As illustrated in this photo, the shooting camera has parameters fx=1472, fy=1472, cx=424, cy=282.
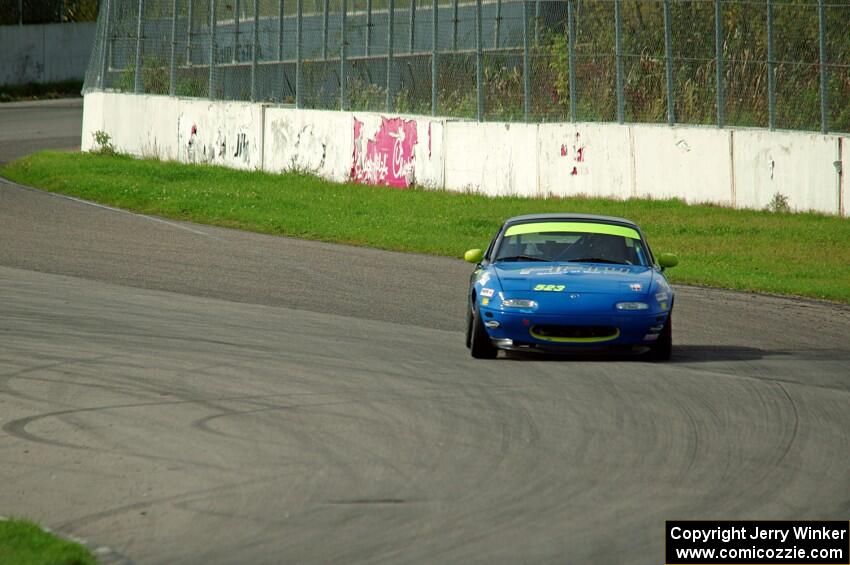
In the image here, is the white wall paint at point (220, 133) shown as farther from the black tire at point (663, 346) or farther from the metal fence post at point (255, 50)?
the black tire at point (663, 346)

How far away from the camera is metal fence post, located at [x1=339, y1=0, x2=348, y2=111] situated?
108 feet

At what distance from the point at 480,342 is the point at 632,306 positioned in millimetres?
1325

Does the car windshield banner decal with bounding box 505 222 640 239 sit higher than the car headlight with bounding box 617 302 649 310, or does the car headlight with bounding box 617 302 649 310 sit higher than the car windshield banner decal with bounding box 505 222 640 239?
the car windshield banner decal with bounding box 505 222 640 239

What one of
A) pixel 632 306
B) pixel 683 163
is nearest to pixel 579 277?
pixel 632 306

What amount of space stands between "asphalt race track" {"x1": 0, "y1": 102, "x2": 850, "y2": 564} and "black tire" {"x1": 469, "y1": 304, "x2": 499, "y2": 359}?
205 mm

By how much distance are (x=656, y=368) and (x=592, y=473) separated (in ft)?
13.5

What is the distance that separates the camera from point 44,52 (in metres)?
60.7

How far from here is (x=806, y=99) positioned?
80.9 ft

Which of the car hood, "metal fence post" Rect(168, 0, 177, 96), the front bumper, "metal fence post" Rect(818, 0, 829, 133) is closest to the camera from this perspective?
the front bumper

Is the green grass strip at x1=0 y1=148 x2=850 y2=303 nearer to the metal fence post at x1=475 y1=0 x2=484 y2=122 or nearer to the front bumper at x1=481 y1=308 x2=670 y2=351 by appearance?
the metal fence post at x1=475 y1=0 x2=484 y2=122

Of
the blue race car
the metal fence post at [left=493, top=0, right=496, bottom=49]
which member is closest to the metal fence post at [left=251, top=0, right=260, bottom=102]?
the metal fence post at [left=493, top=0, right=496, bottom=49]

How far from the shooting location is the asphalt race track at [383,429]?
6859 mm

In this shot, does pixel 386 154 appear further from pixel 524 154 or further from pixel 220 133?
pixel 220 133

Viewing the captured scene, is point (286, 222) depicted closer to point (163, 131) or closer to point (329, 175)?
point (329, 175)
